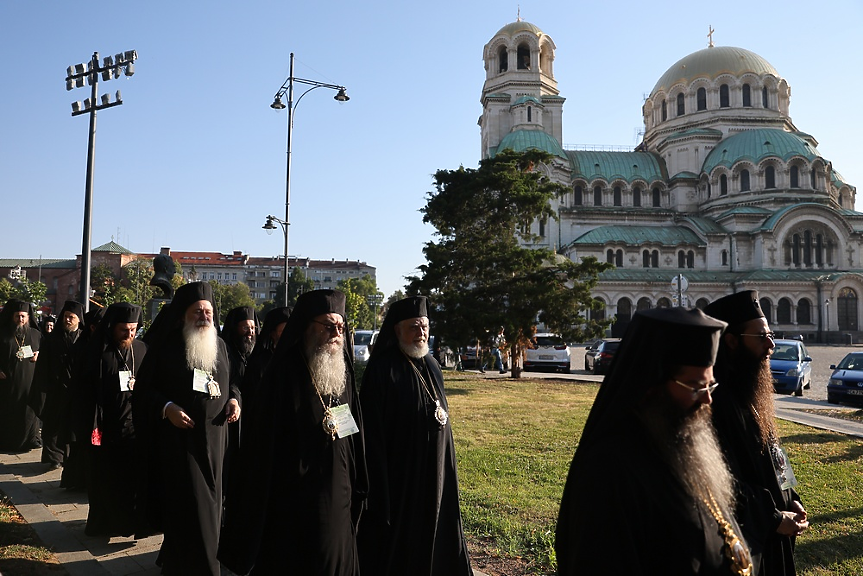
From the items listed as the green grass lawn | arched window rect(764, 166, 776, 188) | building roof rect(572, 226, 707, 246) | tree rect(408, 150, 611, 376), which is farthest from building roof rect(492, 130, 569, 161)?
the green grass lawn

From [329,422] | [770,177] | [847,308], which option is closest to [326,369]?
[329,422]

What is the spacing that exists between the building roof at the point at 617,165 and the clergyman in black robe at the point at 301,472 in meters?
66.6

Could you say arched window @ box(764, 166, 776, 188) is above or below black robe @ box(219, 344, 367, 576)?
above

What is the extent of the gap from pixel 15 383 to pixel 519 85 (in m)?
61.1

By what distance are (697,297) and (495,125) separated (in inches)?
1038

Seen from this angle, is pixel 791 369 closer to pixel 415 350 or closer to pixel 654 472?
pixel 415 350

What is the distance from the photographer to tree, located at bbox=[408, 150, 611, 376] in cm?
2055

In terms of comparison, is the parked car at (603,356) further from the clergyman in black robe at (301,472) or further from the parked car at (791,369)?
the clergyman in black robe at (301,472)

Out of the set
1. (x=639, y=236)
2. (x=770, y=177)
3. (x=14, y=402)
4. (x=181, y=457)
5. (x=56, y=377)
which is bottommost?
(x=14, y=402)

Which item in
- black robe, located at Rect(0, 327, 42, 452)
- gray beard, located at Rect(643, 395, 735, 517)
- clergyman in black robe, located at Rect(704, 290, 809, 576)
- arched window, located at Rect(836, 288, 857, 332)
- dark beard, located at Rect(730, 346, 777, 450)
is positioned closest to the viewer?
gray beard, located at Rect(643, 395, 735, 517)

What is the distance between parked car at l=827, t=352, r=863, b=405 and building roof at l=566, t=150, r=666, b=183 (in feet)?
174

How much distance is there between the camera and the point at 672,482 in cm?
210

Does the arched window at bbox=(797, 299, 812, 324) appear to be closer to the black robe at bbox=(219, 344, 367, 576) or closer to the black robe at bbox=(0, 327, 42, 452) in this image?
the black robe at bbox=(0, 327, 42, 452)

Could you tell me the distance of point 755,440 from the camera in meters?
3.17
